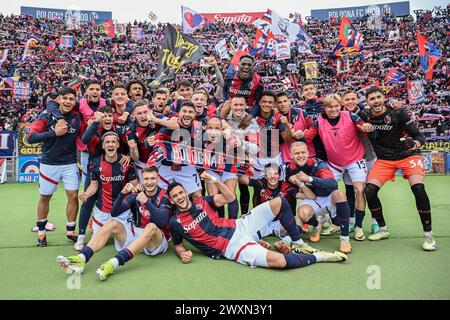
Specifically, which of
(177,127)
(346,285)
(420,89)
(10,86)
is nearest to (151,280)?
(346,285)

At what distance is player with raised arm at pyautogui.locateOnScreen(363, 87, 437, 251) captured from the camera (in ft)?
15.8

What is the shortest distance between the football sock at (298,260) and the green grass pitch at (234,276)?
0.07 m

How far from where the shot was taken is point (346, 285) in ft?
10.9

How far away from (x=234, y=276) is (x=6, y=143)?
12579 millimetres

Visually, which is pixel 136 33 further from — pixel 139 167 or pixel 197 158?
pixel 197 158

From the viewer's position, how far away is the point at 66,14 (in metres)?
38.2

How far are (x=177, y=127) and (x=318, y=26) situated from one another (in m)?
32.7

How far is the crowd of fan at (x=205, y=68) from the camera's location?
65.5 ft

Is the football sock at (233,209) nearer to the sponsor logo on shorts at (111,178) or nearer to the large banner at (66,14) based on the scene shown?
the sponsor logo on shorts at (111,178)

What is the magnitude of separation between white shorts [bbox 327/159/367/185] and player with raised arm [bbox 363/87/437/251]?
21 cm

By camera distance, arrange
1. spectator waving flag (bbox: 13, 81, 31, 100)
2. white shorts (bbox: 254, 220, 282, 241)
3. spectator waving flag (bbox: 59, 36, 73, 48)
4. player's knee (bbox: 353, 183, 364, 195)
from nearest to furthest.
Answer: white shorts (bbox: 254, 220, 282, 241), player's knee (bbox: 353, 183, 364, 195), spectator waving flag (bbox: 13, 81, 31, 100), spectator waving flag (bbox: 59, 36, 73, 48)

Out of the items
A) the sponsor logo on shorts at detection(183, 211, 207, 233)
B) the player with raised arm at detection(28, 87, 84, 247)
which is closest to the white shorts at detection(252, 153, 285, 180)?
the sponsor logo on shorts at detection(183, 211, 207, 233)

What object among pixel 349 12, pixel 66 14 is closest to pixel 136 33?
pixel 66 14

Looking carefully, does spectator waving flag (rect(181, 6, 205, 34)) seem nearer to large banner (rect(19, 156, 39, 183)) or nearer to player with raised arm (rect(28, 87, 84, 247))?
large banner (rect(19, 156, 39, 183))
